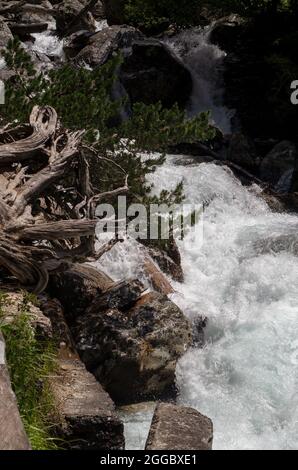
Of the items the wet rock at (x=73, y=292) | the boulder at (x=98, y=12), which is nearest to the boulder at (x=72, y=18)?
the boulder at (x=98, y=12)

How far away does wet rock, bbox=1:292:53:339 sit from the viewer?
243 inches

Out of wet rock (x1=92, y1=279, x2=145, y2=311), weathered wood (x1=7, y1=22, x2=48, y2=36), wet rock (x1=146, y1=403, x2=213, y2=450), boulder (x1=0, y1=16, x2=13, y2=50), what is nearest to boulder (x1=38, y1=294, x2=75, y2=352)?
wet rock (x1=92, y1=279, x2=145, y2=311)

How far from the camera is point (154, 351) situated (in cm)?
796

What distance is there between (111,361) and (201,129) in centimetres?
356

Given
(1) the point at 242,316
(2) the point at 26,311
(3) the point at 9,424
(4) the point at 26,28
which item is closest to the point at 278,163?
(1) the point at 242,316

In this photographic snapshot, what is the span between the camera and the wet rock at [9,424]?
3758mm

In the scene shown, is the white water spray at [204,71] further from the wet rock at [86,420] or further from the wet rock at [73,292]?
the wet rock at [86,420]

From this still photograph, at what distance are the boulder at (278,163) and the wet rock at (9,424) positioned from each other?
47.2 ft

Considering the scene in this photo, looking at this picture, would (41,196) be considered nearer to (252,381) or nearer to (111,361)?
(111,361)

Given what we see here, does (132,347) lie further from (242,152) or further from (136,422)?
(242,152)

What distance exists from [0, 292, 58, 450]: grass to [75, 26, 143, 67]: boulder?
16.3 meters

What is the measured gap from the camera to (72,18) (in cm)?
2547

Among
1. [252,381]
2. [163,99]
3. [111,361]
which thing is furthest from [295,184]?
[111,361]

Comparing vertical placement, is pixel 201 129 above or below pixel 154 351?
above
